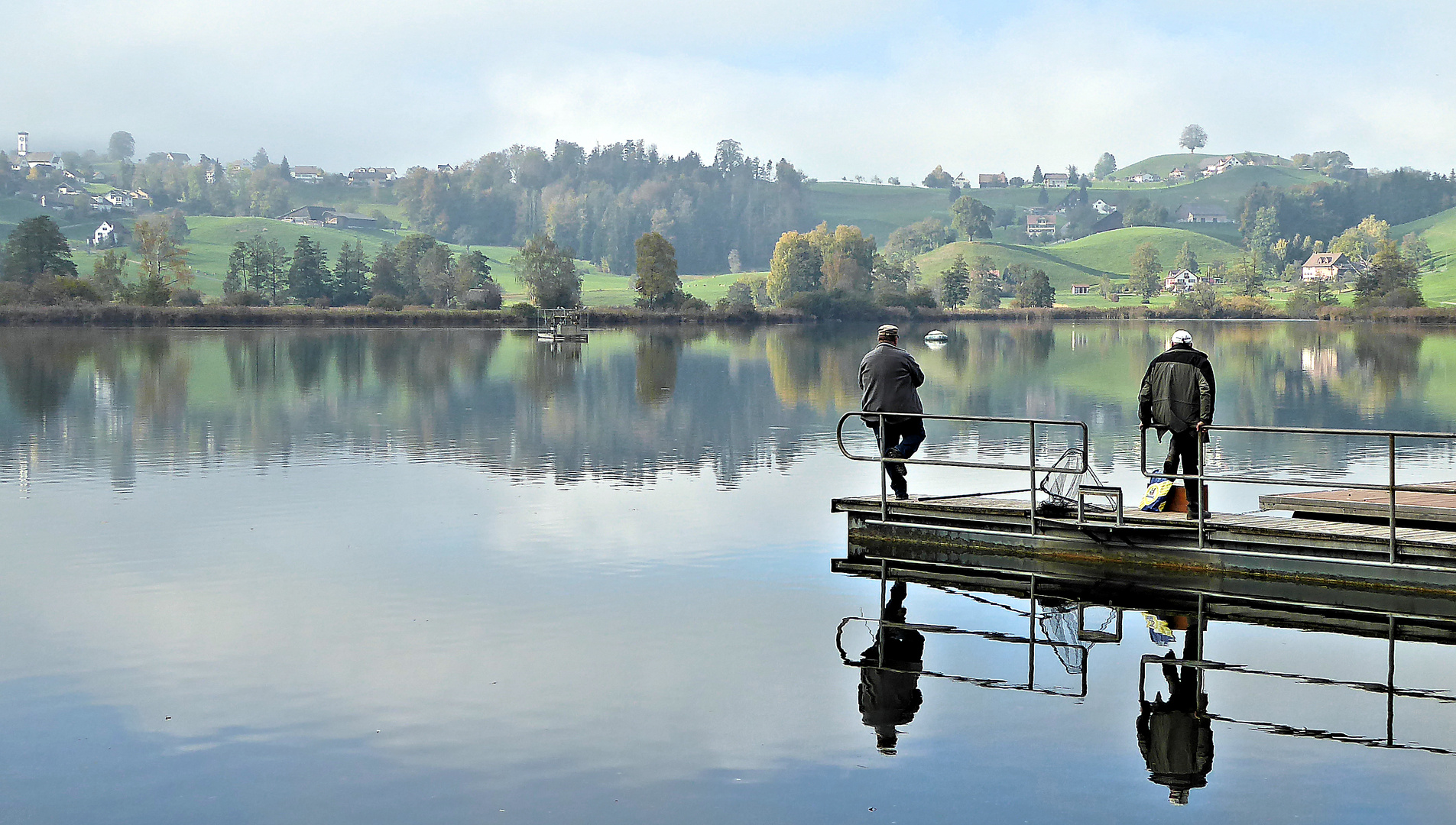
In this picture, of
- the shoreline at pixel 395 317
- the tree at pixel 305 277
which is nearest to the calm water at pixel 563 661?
the shoreline at pixel 395 317

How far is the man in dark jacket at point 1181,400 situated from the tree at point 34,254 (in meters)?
148

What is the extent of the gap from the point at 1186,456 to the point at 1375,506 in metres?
2.33

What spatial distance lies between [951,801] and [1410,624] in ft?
24.5

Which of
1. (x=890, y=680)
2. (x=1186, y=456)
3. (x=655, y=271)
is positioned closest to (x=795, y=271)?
(x=655, y=271)

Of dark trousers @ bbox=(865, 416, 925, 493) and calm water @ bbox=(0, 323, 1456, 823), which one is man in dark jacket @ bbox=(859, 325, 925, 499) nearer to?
dark trousers @ bbox=(865, 416, 925, 493)

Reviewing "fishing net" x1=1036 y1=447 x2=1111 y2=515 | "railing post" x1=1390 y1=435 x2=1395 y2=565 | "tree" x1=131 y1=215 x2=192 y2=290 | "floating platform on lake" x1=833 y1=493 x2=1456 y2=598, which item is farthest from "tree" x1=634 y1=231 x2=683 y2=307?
"railing post" x1=1390 y1=435 x2=1395 y2=565

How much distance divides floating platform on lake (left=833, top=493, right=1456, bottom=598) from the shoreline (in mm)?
119662

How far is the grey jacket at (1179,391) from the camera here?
17.3m

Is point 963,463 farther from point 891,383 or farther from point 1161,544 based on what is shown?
point 1161,544

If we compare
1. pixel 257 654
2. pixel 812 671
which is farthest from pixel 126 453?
pixel 812 671

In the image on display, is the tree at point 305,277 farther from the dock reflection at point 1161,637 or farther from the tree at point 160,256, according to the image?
the dock reflection at point 1161,637

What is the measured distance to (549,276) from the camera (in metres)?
158

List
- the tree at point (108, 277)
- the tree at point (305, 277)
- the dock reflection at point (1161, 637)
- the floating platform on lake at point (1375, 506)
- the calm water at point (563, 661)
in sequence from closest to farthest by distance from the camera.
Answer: the calm water at point (563, 661)
the dock reflection at point (1161, 637)
the floating platform on lake at point (1375, 506)
the tree at point (108, 277)
the tree at point (305, 277)

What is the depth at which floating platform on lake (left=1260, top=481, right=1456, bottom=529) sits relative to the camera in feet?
55.0
